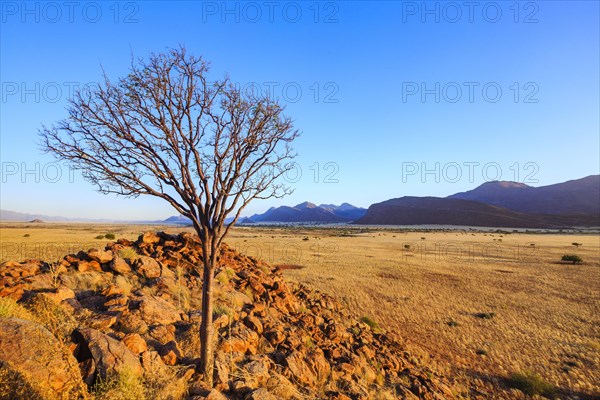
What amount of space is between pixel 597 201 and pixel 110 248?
251343mm

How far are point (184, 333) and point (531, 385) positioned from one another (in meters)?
11.2

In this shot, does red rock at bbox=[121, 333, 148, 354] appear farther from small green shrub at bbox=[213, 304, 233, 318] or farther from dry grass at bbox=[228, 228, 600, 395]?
dry grass at bbox=[228, 228, 600, 395]

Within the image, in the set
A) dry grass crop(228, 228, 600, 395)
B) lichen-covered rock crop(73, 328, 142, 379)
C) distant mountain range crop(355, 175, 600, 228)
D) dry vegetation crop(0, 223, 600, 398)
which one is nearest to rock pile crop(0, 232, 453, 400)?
lichen-covered rock crop(73, 328, 142, 379)

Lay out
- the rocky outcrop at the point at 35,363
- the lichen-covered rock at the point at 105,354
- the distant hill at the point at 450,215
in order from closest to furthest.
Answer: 1. the rocky outcrop at the point at 35,363
2. the lichen-covered rock at the point at 105,354
3. the distant hill at the point at 450,215

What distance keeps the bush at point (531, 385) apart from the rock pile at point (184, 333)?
2724 millimetres

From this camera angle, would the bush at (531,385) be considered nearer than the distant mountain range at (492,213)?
Yes

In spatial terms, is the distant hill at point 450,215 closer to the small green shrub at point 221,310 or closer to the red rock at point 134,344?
the small green shrub at point 221,310

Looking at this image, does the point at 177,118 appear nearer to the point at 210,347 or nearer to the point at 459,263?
the point at 210,347

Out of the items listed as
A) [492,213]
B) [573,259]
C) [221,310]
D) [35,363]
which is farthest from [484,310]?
[492,213]

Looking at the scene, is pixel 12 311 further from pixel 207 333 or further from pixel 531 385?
pixel 531 385

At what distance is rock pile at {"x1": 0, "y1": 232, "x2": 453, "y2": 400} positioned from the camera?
544cm

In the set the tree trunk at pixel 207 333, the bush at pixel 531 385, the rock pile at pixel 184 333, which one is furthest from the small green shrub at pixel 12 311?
the bush at pixel 531 385

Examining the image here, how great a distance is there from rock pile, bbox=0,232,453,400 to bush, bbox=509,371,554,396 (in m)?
2.72

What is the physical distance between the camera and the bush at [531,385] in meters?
10.1
